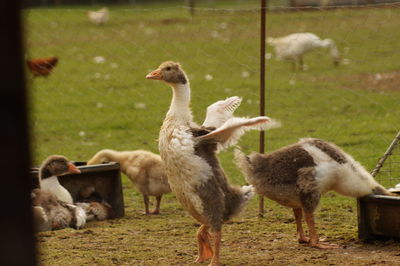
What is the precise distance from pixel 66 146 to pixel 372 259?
6.81 metres

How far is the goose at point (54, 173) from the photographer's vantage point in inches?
278

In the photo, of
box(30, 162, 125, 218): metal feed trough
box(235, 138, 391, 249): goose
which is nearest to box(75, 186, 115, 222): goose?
box(30, 162, 125, 218): metal feed trough

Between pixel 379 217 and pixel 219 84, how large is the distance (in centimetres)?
929

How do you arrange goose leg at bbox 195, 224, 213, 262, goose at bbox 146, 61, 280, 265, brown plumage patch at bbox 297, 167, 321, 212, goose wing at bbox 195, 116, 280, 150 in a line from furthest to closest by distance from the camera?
brown plumage patch at bbox 297, 167, 321, 212, goose leg at bbox 195, 224, 213, 262, goose at bbox 146, 61, 280, 265, goose wing at bbox 195, 116, 280, 150

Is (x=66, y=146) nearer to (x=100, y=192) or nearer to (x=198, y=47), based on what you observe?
(x=100, y=192)

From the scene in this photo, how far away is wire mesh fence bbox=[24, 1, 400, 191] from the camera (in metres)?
11.0

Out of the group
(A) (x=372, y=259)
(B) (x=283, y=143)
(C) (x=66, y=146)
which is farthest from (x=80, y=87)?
(A) (x=372, y=259)

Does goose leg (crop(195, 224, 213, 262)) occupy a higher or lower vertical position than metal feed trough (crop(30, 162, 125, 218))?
lower

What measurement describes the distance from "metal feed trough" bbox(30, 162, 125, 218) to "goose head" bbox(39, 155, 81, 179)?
390 mm

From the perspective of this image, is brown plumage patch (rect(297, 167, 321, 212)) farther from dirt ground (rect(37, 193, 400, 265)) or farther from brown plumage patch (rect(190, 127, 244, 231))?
brown plumage patch (rect(190, 127, 244, 231))

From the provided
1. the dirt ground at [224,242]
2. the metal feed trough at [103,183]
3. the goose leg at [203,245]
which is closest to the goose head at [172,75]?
the goose leg at [203,245]

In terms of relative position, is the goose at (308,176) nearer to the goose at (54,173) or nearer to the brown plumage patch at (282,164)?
the brown plumage patch at (282,164)

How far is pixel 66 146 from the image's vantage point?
11164 mm

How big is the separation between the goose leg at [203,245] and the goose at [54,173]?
201cm
